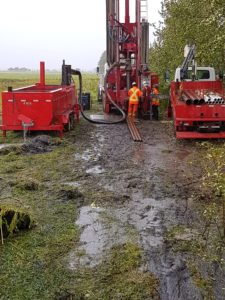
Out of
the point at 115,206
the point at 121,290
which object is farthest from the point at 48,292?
the point at 115,206

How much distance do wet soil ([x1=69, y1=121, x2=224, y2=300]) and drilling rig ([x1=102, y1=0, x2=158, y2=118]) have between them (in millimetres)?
5951

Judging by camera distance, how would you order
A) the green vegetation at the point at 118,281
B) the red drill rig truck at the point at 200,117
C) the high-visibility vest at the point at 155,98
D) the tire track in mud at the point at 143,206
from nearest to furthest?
the green vegetation at the point at 118,281
the tire track in mud at the point at 143,206
the red drill rig truck at the point at 200,117
the high-visibility vest at the point at 155,98

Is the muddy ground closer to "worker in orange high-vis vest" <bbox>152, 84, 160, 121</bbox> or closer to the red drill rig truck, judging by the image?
the red drill rig truck

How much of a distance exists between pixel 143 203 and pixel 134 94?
1049 centimetres

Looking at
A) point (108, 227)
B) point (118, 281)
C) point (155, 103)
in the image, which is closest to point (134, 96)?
point (155, 103)

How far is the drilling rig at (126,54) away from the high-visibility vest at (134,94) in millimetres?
812

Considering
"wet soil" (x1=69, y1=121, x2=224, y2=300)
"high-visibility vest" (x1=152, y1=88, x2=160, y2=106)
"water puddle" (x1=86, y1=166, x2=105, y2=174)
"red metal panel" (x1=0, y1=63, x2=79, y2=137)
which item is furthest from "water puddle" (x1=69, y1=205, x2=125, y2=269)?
"high-visibility vest" (x1=152, y1=88, x2=160, y2=106)

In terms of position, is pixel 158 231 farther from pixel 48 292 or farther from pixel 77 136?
pixel 77 136

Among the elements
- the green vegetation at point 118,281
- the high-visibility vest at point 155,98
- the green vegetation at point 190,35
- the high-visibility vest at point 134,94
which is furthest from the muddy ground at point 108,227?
the high-visibility vest at point 155,98

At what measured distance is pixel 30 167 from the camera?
9945 millimetres

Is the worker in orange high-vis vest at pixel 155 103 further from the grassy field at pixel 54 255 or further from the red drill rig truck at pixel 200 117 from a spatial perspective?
the grassy field at pixel 54 255

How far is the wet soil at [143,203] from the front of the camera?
5136 mm

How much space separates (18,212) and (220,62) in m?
16.0

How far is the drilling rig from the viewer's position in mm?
18469
